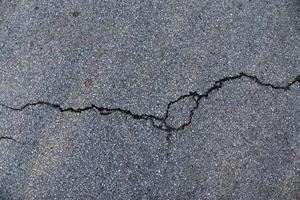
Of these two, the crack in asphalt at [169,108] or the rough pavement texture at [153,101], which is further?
the crack in asphalt at [169,108]

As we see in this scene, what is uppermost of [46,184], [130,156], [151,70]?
[151,70]

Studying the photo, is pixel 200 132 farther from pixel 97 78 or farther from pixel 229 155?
pixel 97 78

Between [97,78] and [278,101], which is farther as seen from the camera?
[97,78]

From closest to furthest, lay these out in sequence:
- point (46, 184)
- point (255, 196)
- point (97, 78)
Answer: point (255, 196)
point (46, 184)
point (97, 78)

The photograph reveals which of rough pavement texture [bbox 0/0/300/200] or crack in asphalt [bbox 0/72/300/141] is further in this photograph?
crack in asphalt [bbox 0/72/300/141]

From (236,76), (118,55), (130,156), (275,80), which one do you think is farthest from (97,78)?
(275,80)

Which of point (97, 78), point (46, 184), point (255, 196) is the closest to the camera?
point (255, 196)

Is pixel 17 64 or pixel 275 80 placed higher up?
pixel 275 80

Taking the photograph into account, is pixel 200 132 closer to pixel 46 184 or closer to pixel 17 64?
pixel 46 184
